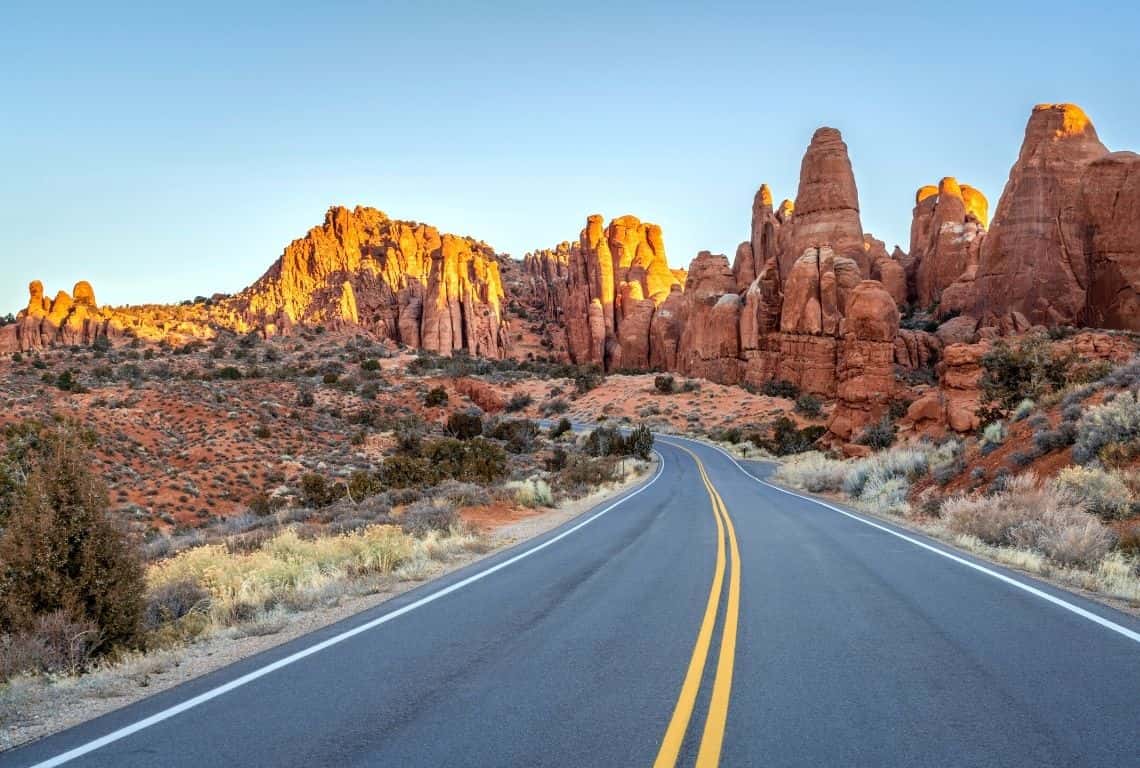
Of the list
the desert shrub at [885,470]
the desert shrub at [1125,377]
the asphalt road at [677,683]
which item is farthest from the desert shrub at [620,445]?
the asphalt road at [677,683]

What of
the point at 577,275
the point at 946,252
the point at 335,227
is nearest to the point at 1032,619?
the point at 946,252

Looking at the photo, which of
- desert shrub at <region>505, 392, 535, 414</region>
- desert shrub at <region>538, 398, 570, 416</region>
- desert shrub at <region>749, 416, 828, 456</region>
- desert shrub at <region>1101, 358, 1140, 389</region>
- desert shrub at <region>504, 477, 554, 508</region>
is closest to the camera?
desert shrub at <region>1101, 358, 1140, 389</region>

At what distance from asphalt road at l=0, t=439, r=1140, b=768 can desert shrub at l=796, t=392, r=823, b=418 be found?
44421 mm

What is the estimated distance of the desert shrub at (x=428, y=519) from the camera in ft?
46.8

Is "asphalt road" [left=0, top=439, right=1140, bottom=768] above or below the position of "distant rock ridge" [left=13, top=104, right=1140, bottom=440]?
below

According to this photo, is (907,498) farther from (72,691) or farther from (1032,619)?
(72,691)

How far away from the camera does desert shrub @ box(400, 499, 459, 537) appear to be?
46.8 feet

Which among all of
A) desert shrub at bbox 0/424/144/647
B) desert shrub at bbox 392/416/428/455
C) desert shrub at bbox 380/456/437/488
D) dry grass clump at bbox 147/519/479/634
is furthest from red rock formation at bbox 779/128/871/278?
desert shrub at bbox 0/424/144/647

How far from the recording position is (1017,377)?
22.1 m

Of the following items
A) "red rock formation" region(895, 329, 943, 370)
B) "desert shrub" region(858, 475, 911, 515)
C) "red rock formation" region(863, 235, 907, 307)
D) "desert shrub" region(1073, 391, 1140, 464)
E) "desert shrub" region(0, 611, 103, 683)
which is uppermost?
"red rock formation" region(863, 235, 907, 307)

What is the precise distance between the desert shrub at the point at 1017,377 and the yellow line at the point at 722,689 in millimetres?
17248

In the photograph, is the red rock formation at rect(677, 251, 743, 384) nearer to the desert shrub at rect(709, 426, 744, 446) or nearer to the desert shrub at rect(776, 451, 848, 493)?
the desert shrub at rect(709, 426, 744, 446)

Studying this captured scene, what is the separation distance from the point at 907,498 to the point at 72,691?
60.4 ft

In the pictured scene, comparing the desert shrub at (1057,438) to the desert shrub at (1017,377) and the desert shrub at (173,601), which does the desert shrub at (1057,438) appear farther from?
the desert shrub at (173,601)
